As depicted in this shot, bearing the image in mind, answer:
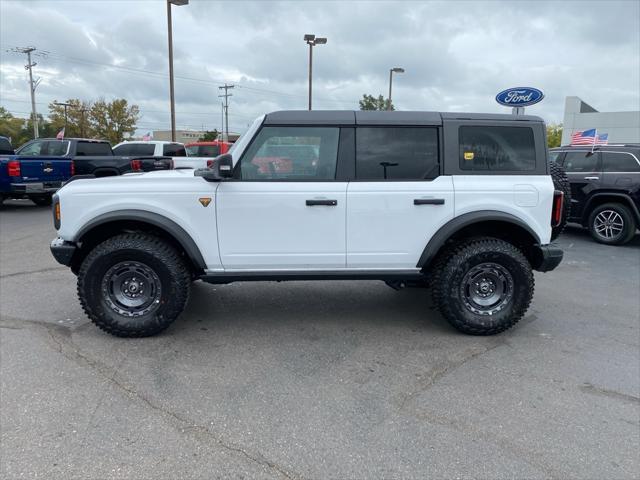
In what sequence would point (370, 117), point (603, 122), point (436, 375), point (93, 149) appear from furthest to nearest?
point (603, 122), point (93, 149), point (370, 117), point (436, 375)

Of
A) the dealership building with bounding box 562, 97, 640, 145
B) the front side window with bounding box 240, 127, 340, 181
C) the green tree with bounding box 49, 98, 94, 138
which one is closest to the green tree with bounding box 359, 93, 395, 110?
the dealership building with bounding box 562, 97, 640, 145

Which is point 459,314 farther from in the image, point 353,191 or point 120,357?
point 120,357

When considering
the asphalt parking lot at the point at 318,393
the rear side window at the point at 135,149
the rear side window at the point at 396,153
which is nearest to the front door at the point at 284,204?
the rear side window at the point at 396,153

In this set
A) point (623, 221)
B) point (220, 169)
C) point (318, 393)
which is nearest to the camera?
point (318, 393)

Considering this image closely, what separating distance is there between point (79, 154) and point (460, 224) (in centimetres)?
1234

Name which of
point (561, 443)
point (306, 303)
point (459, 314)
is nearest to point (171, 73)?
point (306, 303)

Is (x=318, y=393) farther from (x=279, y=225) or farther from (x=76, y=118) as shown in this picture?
(x=76, y=118)

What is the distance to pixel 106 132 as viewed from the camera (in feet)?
165

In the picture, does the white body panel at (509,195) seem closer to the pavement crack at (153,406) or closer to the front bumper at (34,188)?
the pavement crack at (153,406)

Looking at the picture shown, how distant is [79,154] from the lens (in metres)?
13.2

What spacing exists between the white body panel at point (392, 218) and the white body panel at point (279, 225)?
0.11 m

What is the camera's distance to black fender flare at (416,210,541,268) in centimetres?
409

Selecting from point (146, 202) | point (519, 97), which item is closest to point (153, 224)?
point (146, 202)

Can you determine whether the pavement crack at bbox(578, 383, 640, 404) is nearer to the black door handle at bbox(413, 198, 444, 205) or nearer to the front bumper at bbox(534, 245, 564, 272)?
the front bumper at bbox(534, 245, 564, 272)
